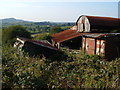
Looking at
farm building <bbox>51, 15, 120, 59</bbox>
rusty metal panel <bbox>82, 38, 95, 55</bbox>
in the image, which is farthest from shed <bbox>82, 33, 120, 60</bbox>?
rusty metal panel <bbox>82, 38, 95, 55</bbox>

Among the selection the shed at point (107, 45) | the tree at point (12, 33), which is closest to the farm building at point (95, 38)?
the shed at point (107, 45)

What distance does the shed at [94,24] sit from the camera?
750 inches

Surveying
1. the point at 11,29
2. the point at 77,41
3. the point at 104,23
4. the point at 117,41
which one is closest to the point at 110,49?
the point at 117,41

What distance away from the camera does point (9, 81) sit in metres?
3.93

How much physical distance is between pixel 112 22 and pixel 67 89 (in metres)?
18.9

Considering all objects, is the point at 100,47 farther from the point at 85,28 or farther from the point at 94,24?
the point at 85,28

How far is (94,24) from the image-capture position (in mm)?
19047

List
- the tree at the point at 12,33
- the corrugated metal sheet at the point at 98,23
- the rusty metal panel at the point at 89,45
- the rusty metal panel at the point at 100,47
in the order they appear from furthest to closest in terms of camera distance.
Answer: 1. the tree at the point at 12,33
2. the corrugated metal sheet at the point at 98,23
3. the rusty metal panel at the point at 89,45
4. the rusty metal panel at the point at 100,47

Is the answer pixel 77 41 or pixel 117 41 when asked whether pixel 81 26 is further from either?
pixel 117 41

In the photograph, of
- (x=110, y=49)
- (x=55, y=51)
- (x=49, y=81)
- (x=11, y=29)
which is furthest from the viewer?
(x=11, y=29)

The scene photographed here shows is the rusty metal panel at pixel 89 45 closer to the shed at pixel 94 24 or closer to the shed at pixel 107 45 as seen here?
the shed at pixel 107 45

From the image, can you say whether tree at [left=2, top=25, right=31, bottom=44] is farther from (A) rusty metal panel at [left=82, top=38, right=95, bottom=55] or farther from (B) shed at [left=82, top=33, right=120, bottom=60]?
(B) shed at [left=82, top=33, right=120, bottom=60]

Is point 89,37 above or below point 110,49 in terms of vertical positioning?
above

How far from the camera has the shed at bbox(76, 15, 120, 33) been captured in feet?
62.5
